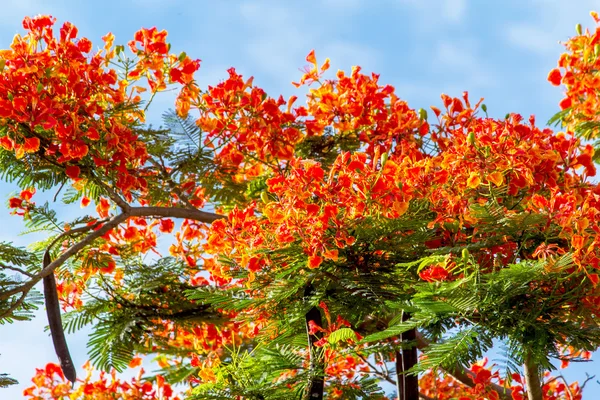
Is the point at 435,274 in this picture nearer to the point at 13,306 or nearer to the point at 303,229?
the point at 303,229

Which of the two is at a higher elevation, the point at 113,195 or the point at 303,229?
the point at 113,195

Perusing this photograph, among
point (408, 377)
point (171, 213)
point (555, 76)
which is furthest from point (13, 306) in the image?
point (555, 76)

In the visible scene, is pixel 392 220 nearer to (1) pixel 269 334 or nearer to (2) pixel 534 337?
(2) pixel 534 337

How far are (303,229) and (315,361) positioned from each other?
691 mm

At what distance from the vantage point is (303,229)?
3.22m

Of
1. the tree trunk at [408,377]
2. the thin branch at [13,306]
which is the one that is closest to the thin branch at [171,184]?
the thin branch at [13,306]

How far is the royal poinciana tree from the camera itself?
320 centimetres

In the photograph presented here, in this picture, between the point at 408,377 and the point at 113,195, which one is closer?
the point at 408,377

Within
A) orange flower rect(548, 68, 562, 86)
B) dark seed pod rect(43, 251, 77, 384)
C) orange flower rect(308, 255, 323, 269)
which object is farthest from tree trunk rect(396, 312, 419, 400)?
orange flower rect(548, 68, 562, 86)

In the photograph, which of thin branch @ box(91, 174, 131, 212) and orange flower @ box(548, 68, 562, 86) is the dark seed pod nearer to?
thin branch @ box(91, 174, 131, 212)

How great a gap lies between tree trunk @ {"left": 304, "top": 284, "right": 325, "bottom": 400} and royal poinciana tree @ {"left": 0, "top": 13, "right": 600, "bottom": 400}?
0.01 meters

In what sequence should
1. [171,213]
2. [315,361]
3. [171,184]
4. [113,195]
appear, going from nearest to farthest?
1. [315,361]
2. [113,195]
3. [171,213]
4. [171,184]

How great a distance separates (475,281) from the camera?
9.59 feet

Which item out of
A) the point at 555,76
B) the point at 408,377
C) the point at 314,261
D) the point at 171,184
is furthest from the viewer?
the point at 555,76
